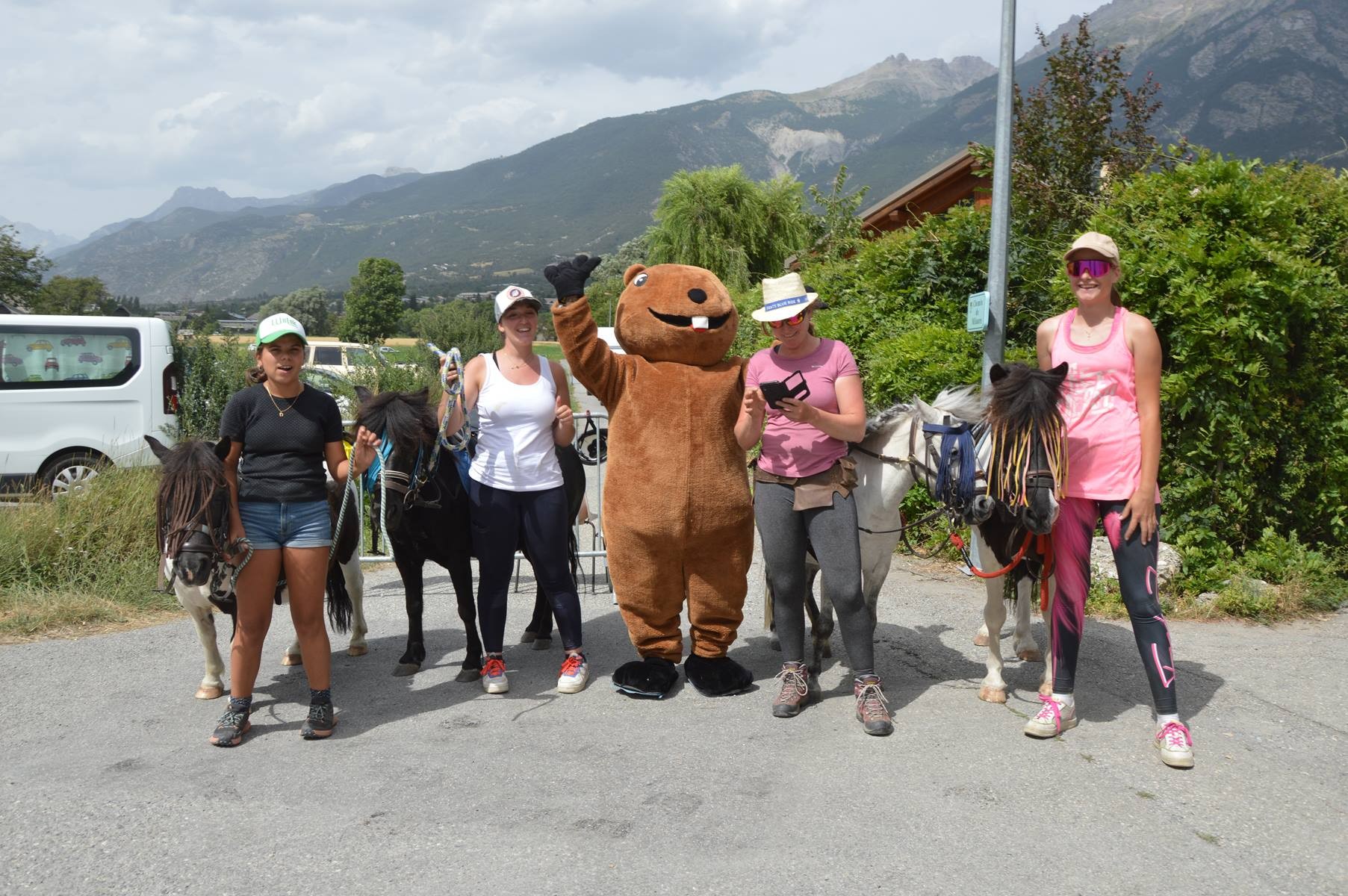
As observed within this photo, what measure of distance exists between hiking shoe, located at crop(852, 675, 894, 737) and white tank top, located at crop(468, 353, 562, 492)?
71.3 inches

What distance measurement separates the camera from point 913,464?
186 inches

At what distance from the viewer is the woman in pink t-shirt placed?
14.1ft

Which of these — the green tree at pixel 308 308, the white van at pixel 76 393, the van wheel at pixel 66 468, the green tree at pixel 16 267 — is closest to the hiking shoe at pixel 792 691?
the white van at pixel 76 393

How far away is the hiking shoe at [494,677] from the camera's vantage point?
16.0ft

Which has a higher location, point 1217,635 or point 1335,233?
point 1335,233

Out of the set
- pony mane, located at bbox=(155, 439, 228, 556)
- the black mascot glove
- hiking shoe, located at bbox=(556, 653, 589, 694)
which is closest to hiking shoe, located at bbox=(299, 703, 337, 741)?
pony mane, located at bbox=(155, 439, 228, 556)

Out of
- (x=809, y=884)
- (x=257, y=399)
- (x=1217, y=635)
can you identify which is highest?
(x=257, y=399)

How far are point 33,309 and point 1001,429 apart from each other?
1897 inches

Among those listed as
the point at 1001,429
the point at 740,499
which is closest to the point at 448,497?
the point at 740,499

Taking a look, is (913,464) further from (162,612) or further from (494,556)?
(162,612)

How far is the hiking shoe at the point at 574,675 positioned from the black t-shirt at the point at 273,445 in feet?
5.10

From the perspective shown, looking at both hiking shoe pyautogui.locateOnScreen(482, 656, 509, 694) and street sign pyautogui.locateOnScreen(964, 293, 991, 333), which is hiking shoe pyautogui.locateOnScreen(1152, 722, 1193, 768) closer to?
hiking shoe pyautogui.locateOnScreen(482, 656, 509, 694)

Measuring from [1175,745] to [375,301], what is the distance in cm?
7360

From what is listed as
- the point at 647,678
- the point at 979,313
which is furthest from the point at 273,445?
the point at 979,313
